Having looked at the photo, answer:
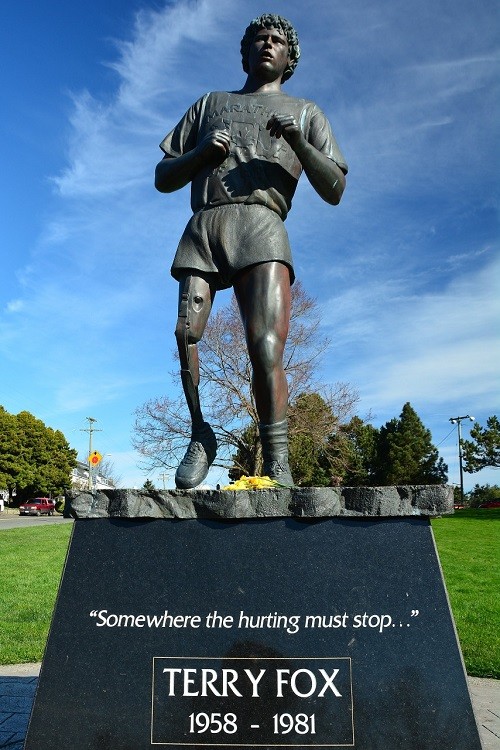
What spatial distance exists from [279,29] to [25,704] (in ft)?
15.6

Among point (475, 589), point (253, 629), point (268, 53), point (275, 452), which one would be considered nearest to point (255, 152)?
point (268, 53)

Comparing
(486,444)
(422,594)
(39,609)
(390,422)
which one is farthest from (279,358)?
(390,422)

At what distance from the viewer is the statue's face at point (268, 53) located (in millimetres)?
4117

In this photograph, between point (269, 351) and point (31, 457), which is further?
point (31, 457)

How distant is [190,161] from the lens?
390 cm

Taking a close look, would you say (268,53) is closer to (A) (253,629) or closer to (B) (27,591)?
(A) (253,629)

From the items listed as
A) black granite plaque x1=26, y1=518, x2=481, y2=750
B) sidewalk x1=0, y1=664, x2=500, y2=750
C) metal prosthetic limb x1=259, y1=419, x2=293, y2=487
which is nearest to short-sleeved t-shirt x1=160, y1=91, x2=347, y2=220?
metal prosthetic limb x1=259, y1=419, x2=293, y2=487

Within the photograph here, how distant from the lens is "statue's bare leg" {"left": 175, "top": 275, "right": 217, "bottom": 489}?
368cm

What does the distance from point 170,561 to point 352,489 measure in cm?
88

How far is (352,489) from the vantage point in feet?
9.41

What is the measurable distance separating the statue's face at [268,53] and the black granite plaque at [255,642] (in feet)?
9.56

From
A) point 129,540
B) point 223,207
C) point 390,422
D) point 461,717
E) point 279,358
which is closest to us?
point 461,717

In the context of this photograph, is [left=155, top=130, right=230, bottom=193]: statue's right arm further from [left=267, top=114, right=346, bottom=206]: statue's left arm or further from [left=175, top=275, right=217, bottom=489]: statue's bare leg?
[left=175, top=275, right=217, bottom=489]: statue's bare leg

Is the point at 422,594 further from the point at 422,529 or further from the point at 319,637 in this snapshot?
the point at 319,637
